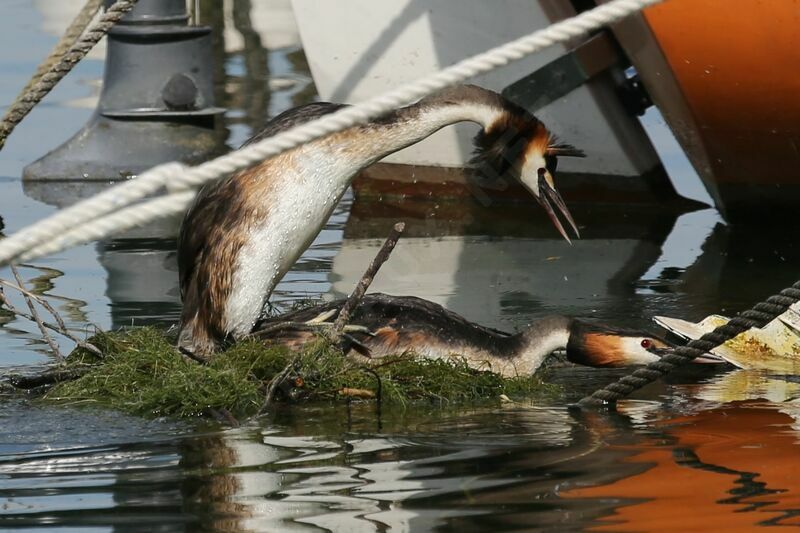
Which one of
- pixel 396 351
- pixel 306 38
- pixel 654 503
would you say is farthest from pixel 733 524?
pixel 306 38

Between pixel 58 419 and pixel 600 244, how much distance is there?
15.6 feet

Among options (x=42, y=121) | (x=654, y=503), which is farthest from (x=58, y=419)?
(x=42, y=121)

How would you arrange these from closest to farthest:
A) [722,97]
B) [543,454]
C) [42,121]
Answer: [543,454] < [722,97] < [42,121]

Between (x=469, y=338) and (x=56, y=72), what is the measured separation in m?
2.43

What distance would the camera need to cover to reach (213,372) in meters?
6.52

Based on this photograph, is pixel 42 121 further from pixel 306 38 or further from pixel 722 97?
pixel 722 97

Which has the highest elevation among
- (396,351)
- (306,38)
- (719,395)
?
(306,38)

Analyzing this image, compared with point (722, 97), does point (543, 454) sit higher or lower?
lower

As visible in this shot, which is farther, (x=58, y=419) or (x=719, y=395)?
(x=719, y=395)

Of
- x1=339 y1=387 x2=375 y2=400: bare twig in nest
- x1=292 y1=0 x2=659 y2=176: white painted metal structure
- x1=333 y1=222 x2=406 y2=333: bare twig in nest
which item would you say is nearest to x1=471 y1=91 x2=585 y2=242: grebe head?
x1=333 y1=222 x2=406 y2=333: bare twig in nest

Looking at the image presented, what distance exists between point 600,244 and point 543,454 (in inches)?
183

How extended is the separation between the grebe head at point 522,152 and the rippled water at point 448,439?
2.49 ft

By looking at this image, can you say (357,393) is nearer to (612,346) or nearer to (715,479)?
(612,346)

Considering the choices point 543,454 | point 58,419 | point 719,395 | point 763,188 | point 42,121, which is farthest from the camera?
point 42,121
